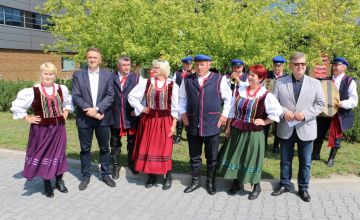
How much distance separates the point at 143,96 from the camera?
16.0 ft

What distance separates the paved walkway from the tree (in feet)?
14.4

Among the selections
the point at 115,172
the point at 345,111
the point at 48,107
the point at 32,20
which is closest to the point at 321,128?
the point at 345,111

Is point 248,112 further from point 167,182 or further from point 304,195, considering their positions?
point 167,182

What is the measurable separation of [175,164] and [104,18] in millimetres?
6982

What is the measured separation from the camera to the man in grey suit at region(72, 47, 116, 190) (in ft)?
15.2

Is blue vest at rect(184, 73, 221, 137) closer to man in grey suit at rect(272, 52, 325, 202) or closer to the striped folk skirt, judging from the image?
man in grey suit at rect(272, 52, 325, 202)

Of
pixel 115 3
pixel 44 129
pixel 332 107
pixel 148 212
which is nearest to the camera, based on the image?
pixel 148 212

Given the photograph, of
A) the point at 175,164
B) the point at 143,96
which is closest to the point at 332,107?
the point at 175,164

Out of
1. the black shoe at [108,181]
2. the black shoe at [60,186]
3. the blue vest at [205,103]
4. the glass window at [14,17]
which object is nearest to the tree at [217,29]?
the blue vest at [205,103]

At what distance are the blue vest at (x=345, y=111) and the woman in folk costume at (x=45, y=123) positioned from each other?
4.39 metres

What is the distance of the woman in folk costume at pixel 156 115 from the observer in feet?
15.3

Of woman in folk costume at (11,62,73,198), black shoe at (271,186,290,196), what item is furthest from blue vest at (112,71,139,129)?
black shoe at (271,186,290,196)

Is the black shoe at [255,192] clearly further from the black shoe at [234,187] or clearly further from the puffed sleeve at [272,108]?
the puffed sleeve at [272,108]

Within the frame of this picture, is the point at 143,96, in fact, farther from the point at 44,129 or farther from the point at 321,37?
the point at 321,37
